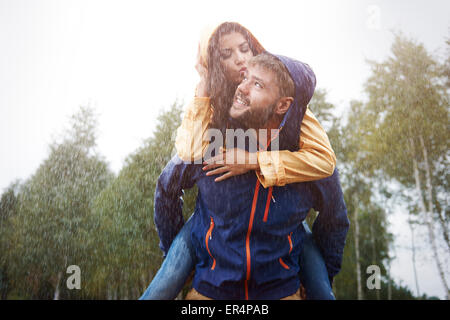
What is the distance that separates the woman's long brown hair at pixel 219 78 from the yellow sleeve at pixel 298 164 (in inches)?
13.9

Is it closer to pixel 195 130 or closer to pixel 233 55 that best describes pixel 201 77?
pixel 233 55

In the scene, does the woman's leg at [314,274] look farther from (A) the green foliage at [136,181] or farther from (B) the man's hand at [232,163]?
(A) the green foliage at [136,181]

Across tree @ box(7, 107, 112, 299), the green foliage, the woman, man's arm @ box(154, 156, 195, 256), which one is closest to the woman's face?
the woman

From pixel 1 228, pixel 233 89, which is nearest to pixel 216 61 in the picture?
Result: pixel 233 89

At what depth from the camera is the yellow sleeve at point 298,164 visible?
1.53 m

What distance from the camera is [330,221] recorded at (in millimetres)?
1830

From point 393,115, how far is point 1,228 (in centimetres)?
1011

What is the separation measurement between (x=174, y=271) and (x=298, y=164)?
961 mm

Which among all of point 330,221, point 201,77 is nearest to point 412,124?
point 330,221

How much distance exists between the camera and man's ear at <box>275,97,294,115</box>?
1608 millimetres

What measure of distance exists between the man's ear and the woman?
0.15m

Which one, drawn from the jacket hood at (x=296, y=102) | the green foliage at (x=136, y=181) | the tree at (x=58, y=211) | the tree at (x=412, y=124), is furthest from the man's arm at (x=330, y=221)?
the tree at (x=58, y=211)

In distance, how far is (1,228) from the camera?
26.1 feet

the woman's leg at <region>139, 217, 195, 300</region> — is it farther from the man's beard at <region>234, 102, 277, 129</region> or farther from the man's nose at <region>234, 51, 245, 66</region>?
the man's nose at <region>234, 51, 245, 66</region>
